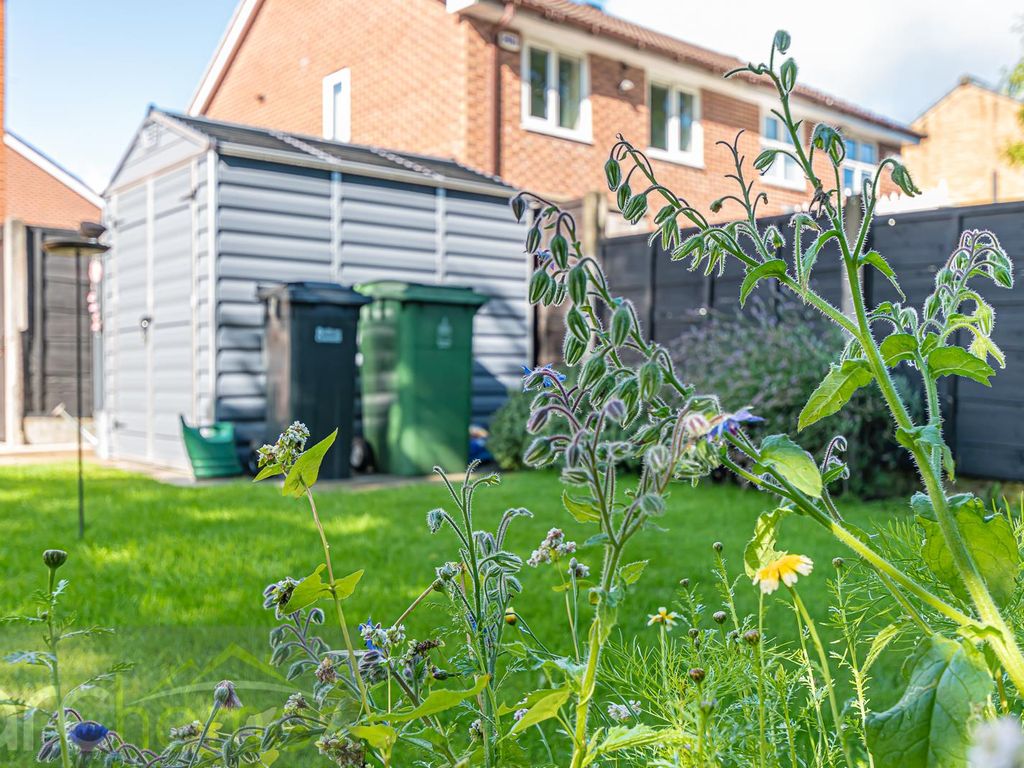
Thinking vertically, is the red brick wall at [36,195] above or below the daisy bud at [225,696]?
above

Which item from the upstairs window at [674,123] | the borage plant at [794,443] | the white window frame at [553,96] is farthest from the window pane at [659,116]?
the borage plant at [794,443]

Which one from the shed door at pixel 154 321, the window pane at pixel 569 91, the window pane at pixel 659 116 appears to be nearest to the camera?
the shed door at pixel 154 321

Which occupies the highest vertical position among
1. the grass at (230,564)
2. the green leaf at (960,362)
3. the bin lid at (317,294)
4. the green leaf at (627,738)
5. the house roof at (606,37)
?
the house roof at (606,37)

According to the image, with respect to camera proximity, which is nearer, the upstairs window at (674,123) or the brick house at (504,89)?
the brick house at (504,89)

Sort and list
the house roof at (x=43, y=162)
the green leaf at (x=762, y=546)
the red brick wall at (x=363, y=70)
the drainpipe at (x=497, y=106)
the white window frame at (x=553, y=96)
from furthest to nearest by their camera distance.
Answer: the house roof at (x=43, y=162)
the white window frame at (x=553, y=96)
the red brick wall at (x=363, y=70)
the drainpipe at (x=497, y=106)
the green leaf at (x=762, y=546)

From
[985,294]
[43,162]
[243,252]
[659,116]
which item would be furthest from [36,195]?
[985,294]

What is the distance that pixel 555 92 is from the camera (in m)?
12.7

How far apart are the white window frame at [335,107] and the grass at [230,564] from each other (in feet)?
29.2

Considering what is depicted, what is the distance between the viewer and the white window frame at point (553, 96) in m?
12.2

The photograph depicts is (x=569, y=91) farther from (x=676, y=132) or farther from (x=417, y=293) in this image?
(x=417, y=293)

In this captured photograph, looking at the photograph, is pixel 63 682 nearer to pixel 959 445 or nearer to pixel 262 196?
pixel 959 445

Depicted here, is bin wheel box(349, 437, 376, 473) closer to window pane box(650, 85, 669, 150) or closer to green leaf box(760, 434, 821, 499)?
green leaf box(760, 434, 821, 499)

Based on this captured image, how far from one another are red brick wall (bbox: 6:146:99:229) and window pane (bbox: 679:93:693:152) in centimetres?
1604

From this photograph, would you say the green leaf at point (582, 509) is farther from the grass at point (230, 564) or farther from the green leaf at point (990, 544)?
the grass at point (230, 564)
